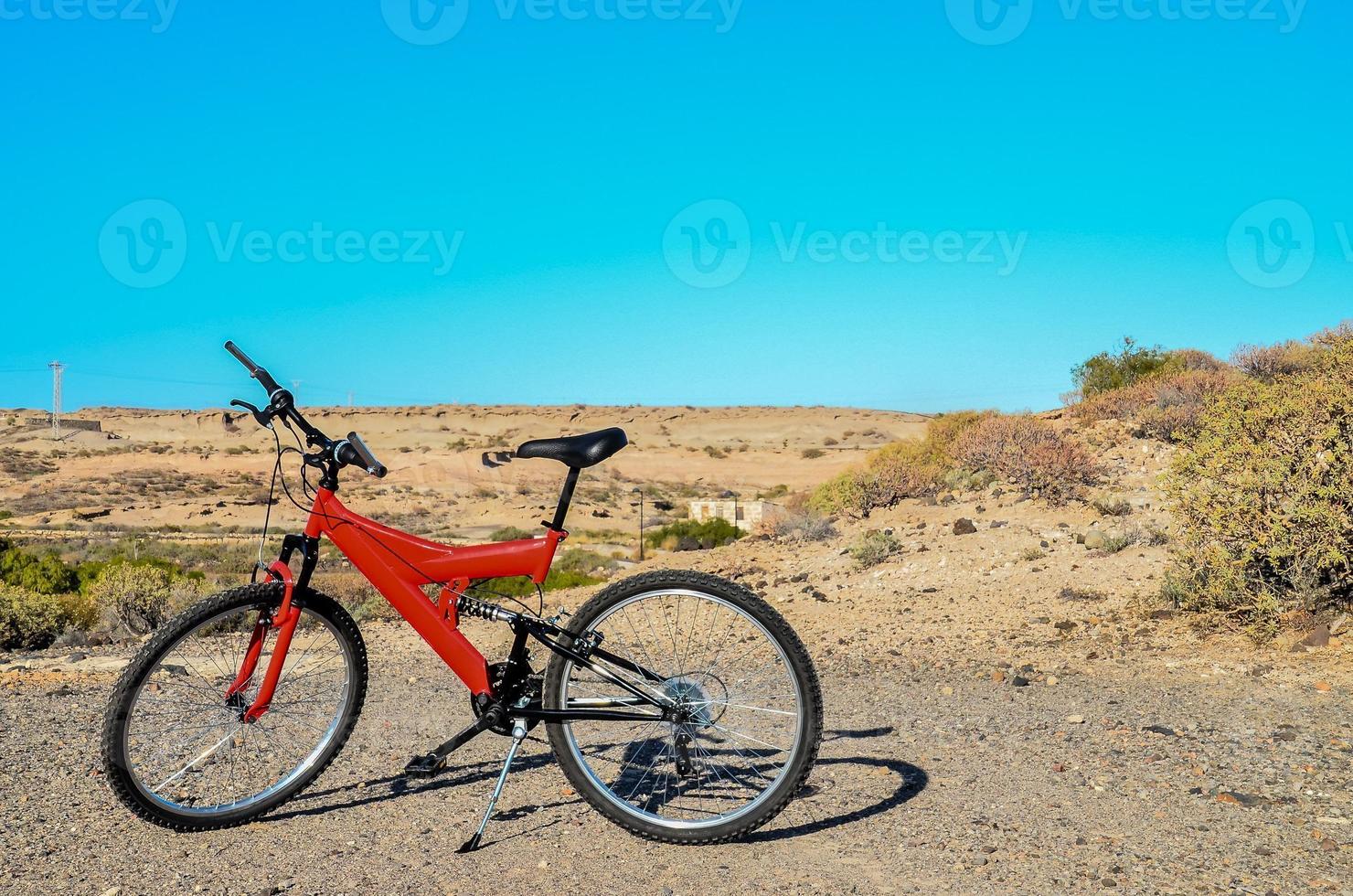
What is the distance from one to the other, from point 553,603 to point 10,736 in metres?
7.22

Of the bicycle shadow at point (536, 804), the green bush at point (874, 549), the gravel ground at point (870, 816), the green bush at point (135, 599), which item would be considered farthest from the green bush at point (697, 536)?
the bicycle shadow at point (536, 804)

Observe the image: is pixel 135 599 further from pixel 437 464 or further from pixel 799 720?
pixel 437 464

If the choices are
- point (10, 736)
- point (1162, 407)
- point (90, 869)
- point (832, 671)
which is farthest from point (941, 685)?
point (1162, 407)

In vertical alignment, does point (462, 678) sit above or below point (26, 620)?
above

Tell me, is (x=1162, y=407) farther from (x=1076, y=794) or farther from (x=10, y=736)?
(x=10, y=736)

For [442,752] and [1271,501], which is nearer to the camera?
[442,752]

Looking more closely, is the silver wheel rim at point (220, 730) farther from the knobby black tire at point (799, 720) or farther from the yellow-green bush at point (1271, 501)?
the yellow-green bush at point (1271, 501)

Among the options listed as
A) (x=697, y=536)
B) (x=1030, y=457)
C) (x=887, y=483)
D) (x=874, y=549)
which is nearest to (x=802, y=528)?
(x=887, y=483)

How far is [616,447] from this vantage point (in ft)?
13.8

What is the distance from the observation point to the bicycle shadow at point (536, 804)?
435 cm

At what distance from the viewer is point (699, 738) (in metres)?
5.34

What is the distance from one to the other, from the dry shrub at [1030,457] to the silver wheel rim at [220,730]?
38.9ft

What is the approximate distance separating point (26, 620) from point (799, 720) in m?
9.01

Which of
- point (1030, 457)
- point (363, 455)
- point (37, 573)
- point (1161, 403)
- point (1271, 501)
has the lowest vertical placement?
point (37, 573)
